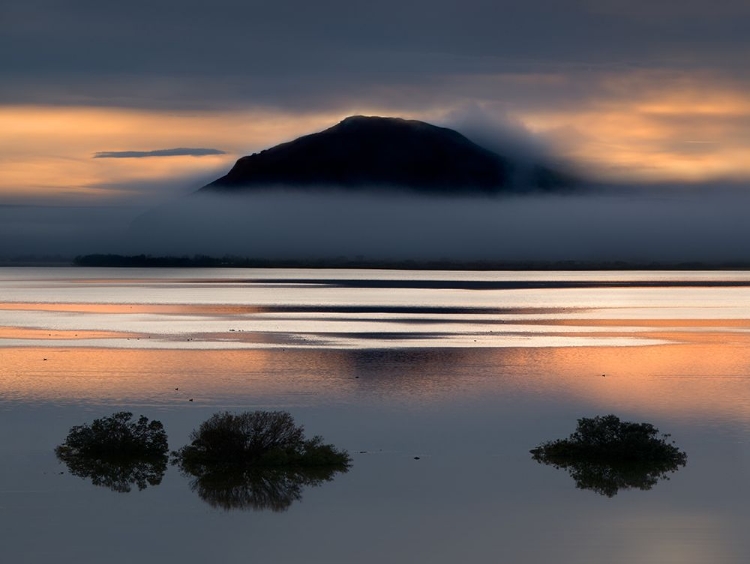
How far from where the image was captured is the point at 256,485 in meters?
21.6

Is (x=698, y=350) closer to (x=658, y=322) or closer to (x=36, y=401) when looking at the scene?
(x=658, y=322)

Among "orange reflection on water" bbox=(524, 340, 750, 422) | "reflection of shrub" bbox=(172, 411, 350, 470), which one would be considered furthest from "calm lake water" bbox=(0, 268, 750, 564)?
"reflection of shrub" bbox=(172, 411, 350, 470)

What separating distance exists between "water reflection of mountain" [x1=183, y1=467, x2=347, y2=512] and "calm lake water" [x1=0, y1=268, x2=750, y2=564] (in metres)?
0.24

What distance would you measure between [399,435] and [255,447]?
4.70m

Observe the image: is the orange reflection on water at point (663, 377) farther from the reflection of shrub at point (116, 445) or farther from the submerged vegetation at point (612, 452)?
the reflection of shrub at point (116, 445)

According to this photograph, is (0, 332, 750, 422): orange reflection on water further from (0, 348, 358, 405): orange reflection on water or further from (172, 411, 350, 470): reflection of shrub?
(172, 411, 350, 470): reflection of shrub

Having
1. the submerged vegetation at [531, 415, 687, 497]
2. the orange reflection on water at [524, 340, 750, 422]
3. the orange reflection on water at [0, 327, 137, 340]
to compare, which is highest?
the submerged vegetation at [531, 415, 687, 497]

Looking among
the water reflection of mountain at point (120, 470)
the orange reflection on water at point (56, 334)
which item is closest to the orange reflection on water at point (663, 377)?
the water reflection of mountain at point (120, 470)

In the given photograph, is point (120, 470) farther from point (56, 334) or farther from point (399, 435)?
point (56, 334)

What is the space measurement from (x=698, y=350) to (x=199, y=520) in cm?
3804

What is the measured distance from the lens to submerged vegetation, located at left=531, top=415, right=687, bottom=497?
23453 millimetres

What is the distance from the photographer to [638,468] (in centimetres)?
2341

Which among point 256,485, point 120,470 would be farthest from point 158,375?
point 256,485

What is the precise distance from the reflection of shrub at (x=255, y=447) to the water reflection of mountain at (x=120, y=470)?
2.34ft
